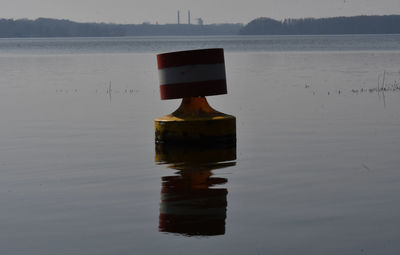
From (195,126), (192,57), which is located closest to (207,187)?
(195,126)

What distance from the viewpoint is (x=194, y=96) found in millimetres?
12680

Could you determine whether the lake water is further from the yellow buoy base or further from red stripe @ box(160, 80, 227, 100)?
red stripe @ box(160, 80, 227, 100)

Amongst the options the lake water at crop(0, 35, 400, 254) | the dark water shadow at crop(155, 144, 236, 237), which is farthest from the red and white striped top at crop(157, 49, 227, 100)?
the lake water at crop(0, 35, 400, 254)

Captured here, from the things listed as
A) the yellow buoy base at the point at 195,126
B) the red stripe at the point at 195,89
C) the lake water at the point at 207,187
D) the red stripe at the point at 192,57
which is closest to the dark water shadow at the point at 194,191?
the lake water at the point at 207,187

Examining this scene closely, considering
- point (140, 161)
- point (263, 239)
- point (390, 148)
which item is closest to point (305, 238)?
point (263, 239)

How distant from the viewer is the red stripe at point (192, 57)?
12.6 meters

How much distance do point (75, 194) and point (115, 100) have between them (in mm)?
14555

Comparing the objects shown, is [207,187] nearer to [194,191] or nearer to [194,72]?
[194,191]

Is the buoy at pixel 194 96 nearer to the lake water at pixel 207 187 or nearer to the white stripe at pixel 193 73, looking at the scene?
the white stripe at pixel 193 73

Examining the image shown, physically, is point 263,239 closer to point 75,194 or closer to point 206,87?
point 75,194

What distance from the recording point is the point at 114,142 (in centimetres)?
1365

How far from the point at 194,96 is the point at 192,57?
Answer: 2.00ft

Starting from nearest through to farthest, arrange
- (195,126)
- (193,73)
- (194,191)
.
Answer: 1. (194,191)
2. (195,126)
3. (193,73)

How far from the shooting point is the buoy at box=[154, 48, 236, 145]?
41.0ft
